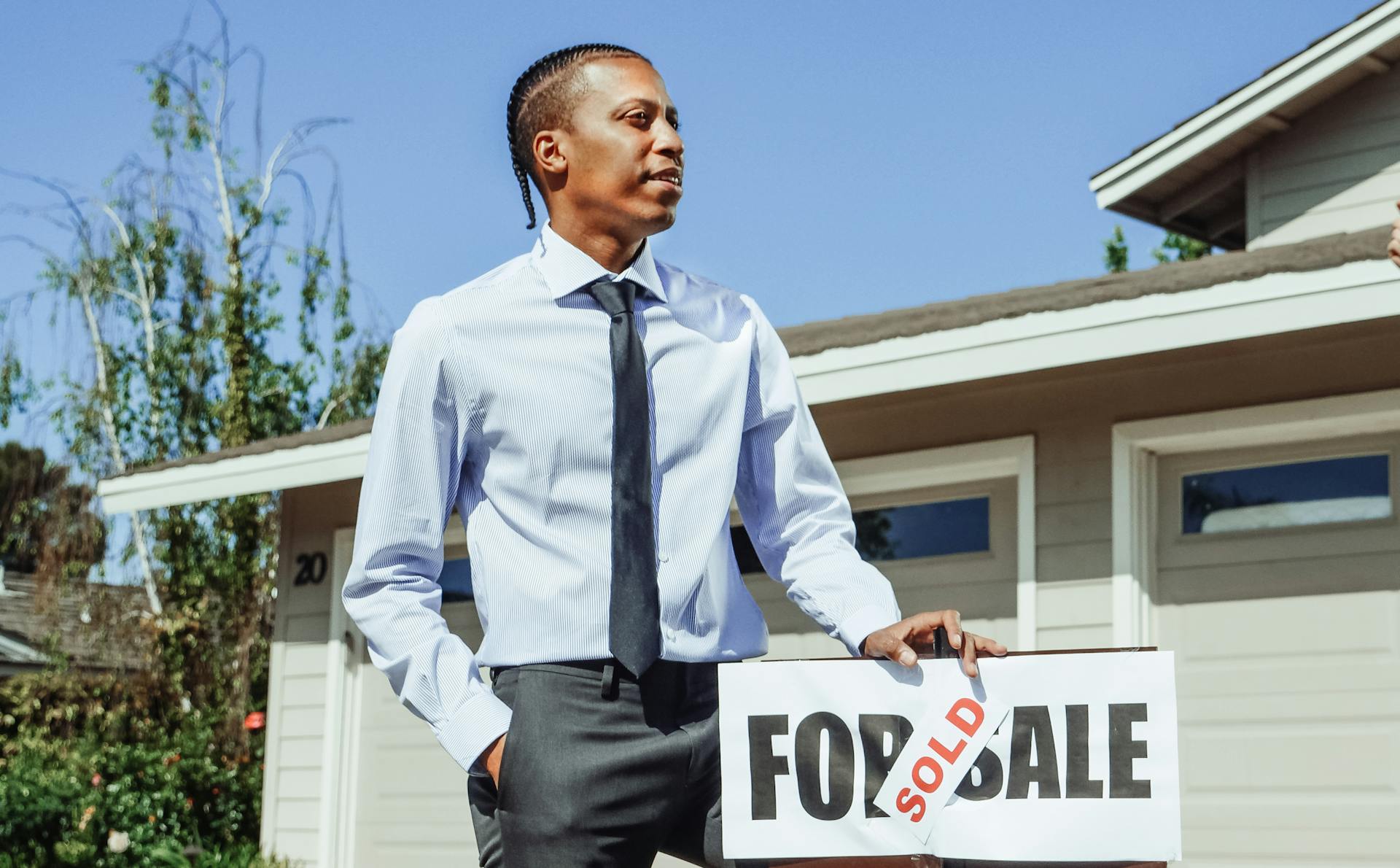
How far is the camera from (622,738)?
1878 millimetres

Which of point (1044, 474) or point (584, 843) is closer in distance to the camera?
point (584, 843)

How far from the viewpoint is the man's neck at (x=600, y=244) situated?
2117 millimetres

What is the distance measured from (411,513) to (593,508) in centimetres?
25

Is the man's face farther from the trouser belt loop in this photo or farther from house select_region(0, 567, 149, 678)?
house select_region(0, 567, 149, 678)

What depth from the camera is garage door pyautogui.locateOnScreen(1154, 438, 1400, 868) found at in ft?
19.9

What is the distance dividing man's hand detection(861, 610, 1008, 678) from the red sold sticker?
39 mm

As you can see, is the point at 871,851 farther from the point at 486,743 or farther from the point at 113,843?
the point at 113,843

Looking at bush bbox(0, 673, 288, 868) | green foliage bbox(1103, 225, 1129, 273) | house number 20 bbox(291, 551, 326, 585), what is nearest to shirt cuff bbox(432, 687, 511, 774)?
house number 20 bbox(291, 551, 326, 585)

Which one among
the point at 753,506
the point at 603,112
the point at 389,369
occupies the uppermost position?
the point at 603,112

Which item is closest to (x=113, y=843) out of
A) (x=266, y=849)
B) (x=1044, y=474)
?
(x=266, y=849)

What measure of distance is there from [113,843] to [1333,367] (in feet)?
23.7

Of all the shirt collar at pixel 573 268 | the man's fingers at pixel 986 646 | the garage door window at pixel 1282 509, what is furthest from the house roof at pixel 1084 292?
the man's fingers at pixel 986 646

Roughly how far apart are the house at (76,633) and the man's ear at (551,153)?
46.5 ft

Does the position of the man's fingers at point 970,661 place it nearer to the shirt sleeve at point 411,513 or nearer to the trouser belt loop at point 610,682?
the trouser belt loop at point 610,682
